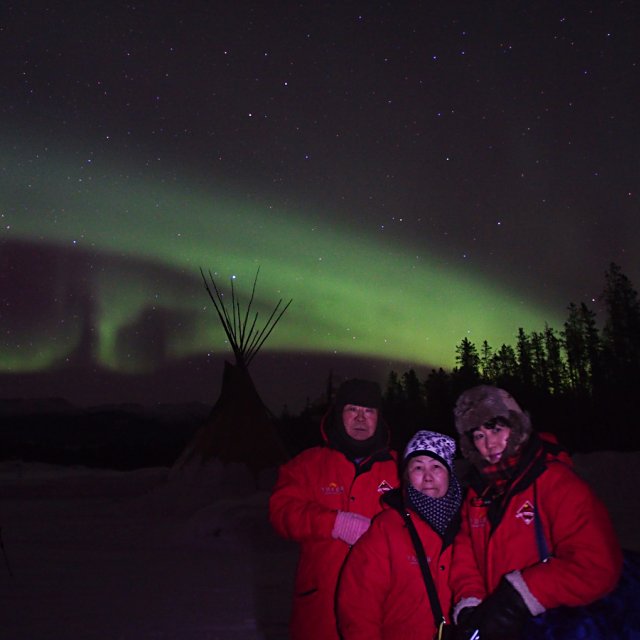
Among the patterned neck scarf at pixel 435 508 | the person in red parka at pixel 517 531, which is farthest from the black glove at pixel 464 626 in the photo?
the patterned neck scarf at pixel 435 508

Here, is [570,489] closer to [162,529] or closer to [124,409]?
[162,529]

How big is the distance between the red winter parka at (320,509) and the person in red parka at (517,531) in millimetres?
603

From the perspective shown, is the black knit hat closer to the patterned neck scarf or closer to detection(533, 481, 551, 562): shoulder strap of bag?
the patterned neck scarf

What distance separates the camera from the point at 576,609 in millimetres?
1644

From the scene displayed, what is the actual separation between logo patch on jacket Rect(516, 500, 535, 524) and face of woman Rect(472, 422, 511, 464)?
0.60 feet

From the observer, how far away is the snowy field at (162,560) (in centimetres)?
502

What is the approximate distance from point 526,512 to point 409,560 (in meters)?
0.51

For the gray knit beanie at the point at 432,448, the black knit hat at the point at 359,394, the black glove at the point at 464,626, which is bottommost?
the black glove at the point at 464,626

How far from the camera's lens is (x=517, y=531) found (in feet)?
5.97

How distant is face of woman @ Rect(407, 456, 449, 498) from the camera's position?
2205 mm

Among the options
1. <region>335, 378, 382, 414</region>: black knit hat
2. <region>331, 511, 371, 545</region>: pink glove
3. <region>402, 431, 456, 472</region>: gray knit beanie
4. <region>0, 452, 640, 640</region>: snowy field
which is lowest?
<region>0, 452, 640, 640</region>: snowy field

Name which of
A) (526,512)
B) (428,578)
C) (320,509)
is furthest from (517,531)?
(320,509)

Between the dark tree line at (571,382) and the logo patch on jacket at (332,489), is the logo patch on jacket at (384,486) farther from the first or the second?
the dark tree line at (571,382)

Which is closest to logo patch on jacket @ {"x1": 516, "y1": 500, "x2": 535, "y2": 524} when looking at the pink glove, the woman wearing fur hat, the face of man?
the woman wearing fur hat
